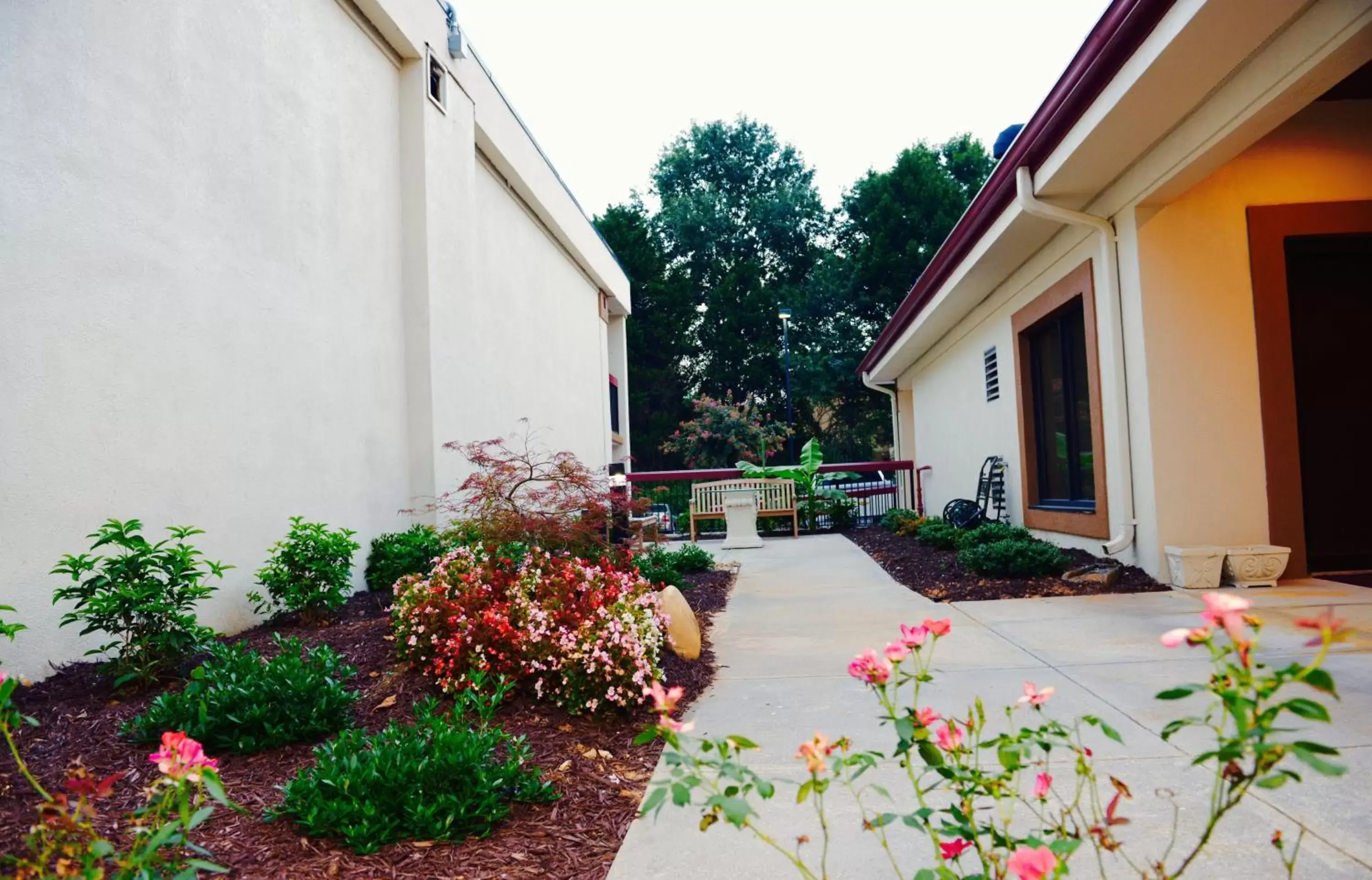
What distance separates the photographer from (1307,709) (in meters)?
1.07

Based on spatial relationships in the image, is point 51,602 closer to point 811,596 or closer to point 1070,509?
point 811,596

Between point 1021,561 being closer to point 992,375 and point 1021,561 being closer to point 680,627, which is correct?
point 680,627

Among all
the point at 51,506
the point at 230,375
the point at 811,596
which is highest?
the point at 230,375

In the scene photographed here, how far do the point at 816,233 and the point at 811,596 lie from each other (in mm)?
30822

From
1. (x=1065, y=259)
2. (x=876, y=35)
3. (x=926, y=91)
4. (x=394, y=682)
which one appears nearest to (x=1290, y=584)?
(x=1065, y=259)

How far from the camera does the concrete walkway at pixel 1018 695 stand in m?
2.20

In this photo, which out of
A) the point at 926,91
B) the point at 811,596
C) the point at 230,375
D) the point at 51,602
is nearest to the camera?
the point at 51,602

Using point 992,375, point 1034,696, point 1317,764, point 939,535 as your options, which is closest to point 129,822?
point 1034,696

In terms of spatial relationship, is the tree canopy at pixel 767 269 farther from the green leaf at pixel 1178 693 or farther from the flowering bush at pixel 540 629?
the green leaf at pixel 1178 693

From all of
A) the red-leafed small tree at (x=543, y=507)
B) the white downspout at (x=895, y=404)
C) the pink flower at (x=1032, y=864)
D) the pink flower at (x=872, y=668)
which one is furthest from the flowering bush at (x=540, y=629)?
the white downspout at (x=895, y=404)

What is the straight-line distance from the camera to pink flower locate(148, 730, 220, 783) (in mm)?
1389

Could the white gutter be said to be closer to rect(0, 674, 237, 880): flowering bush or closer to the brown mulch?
the brown mulch

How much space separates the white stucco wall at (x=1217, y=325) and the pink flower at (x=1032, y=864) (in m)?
5.40

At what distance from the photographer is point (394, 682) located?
3752 millimetres
